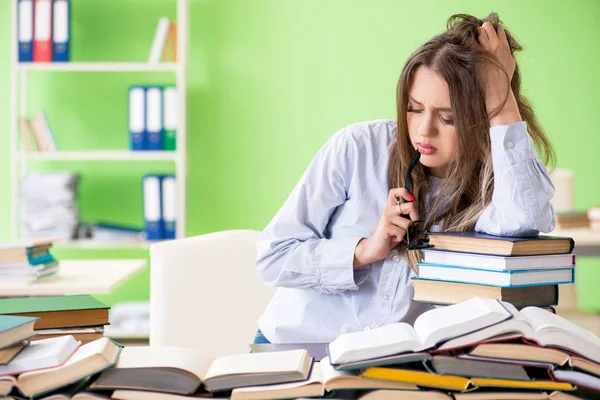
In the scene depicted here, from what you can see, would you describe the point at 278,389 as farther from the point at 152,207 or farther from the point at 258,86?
the point at 258,86

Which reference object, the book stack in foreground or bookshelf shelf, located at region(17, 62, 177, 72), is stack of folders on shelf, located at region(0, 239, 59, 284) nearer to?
the book stack in foreground

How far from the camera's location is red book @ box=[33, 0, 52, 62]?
3.99m

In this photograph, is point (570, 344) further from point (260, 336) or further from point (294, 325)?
point (260, 336)

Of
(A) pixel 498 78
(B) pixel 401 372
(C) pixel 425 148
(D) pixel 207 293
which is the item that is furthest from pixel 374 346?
(D) pixel 207 293

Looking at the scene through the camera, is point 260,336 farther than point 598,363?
Yes

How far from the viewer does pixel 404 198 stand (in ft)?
4.89

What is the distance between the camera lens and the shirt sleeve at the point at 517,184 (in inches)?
58.6

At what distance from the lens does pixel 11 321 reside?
107 centimetres

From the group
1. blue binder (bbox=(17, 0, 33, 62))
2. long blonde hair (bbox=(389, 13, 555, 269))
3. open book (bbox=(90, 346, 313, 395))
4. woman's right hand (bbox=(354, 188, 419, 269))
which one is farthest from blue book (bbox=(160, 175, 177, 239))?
open book (bbox=(90, 346, 313, 395))

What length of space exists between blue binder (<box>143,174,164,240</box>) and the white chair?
2140mm

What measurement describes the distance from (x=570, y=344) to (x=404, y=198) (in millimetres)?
546

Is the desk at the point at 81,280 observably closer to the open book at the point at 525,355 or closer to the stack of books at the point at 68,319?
the stack of books at the point at 68,319

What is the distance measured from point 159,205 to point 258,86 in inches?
37.6

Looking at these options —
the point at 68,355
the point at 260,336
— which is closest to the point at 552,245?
the point at 260,336
